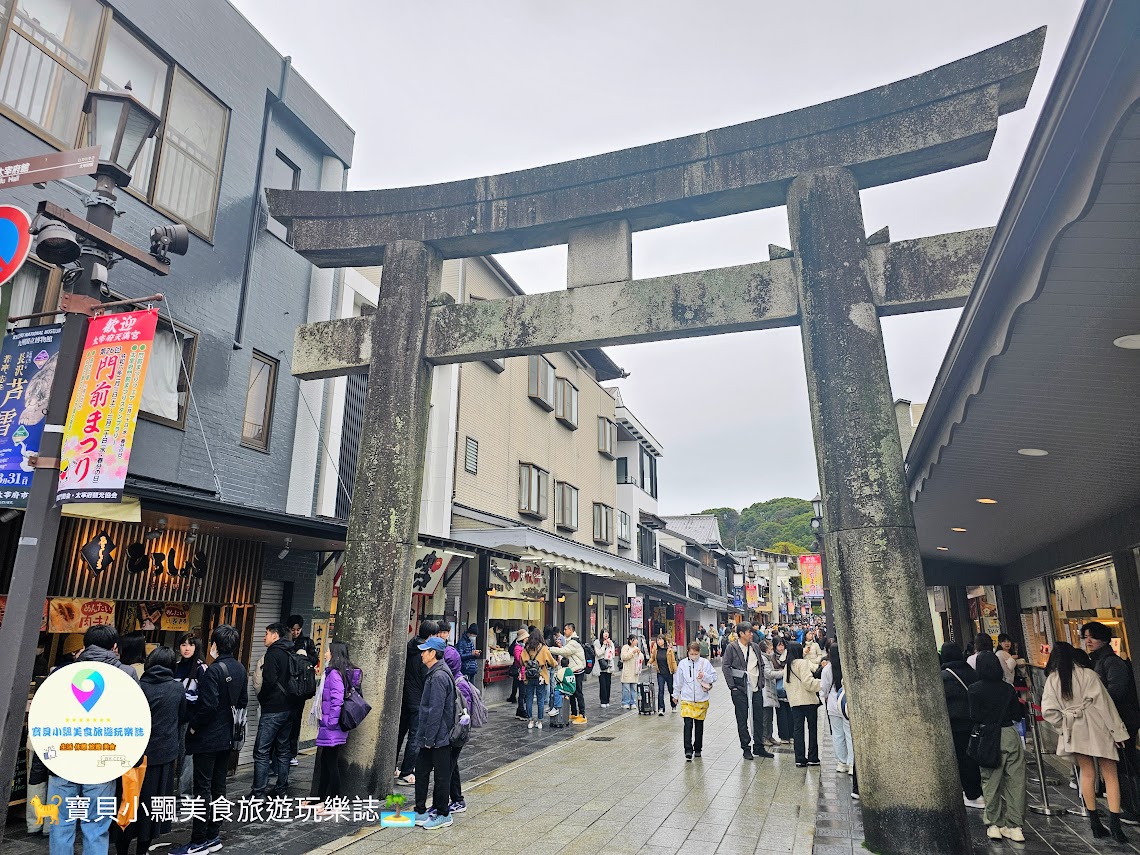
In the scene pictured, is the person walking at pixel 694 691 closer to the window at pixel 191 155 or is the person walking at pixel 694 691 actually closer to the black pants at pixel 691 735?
the black pants at pixel 691 735

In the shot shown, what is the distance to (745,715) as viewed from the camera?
1142cm

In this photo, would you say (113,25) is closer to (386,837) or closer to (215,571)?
(215,571)

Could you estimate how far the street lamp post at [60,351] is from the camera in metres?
4.88

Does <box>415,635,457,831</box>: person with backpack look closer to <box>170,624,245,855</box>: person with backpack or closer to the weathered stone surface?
the weathered stone surface

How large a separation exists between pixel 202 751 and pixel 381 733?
6.50ft

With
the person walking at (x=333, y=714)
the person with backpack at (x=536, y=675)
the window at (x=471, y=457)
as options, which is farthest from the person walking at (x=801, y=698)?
the window at (x=471, y=457)

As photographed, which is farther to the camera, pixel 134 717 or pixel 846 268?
pixel 846 268

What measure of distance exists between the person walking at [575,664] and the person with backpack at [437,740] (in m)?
7.36

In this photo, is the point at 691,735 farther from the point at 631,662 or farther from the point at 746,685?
the point at 631,662

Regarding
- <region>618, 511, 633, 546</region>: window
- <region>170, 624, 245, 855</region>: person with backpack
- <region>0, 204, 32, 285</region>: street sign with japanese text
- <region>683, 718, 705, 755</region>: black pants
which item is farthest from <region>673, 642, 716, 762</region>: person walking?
<region>618, 511, 633, 546</region>: window

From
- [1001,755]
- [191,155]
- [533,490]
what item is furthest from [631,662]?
[191,155]

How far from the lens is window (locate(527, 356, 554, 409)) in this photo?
23578 millimetres

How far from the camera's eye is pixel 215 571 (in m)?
10.5

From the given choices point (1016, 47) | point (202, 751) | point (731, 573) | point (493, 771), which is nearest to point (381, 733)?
point (202, 751)
